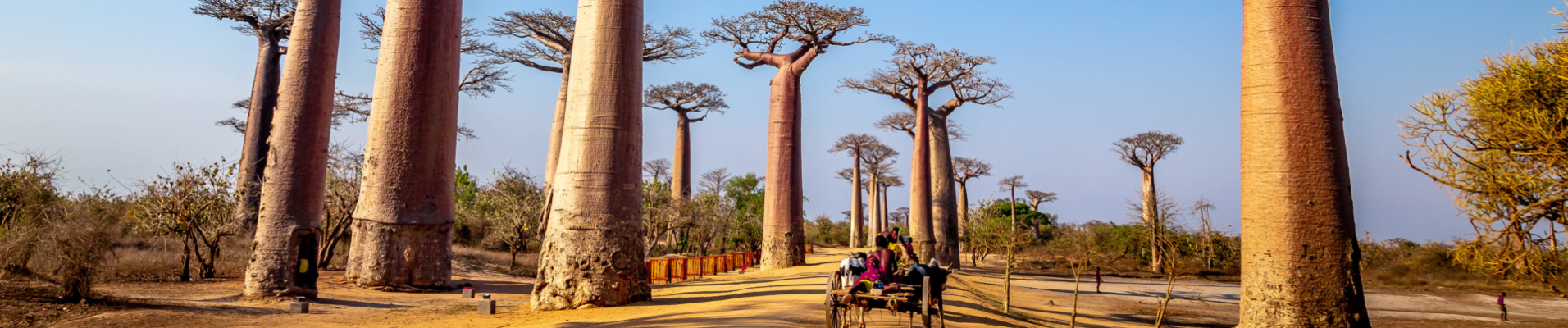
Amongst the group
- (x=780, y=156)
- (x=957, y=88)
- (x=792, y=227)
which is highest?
(x=957, y=88)

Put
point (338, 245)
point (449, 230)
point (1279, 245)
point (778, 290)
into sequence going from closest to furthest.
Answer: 1. point (1279, 245)
2. point (778, 290)
3. point (449, 230)
4. point (338, 245)

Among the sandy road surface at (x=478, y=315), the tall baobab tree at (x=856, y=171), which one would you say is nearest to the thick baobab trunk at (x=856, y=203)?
the tall baobab tree at (x=856, y=171)

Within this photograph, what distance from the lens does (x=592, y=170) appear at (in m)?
7.97

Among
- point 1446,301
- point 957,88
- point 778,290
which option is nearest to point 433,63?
point 778,290

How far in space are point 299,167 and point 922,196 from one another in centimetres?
1282

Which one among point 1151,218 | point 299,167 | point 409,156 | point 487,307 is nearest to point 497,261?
point 409,156

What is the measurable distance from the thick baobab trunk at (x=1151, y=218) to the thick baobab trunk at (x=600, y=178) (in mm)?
13219

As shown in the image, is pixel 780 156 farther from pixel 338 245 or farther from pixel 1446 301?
pixel 1446 301

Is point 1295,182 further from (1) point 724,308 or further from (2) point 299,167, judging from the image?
(2) point 299,167

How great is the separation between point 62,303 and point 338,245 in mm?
10372

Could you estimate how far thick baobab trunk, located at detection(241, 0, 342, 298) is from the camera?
9812 mm

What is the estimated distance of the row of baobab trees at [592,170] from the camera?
6473 millimetres

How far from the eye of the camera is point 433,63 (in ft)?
36.8

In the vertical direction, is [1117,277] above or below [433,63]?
below
